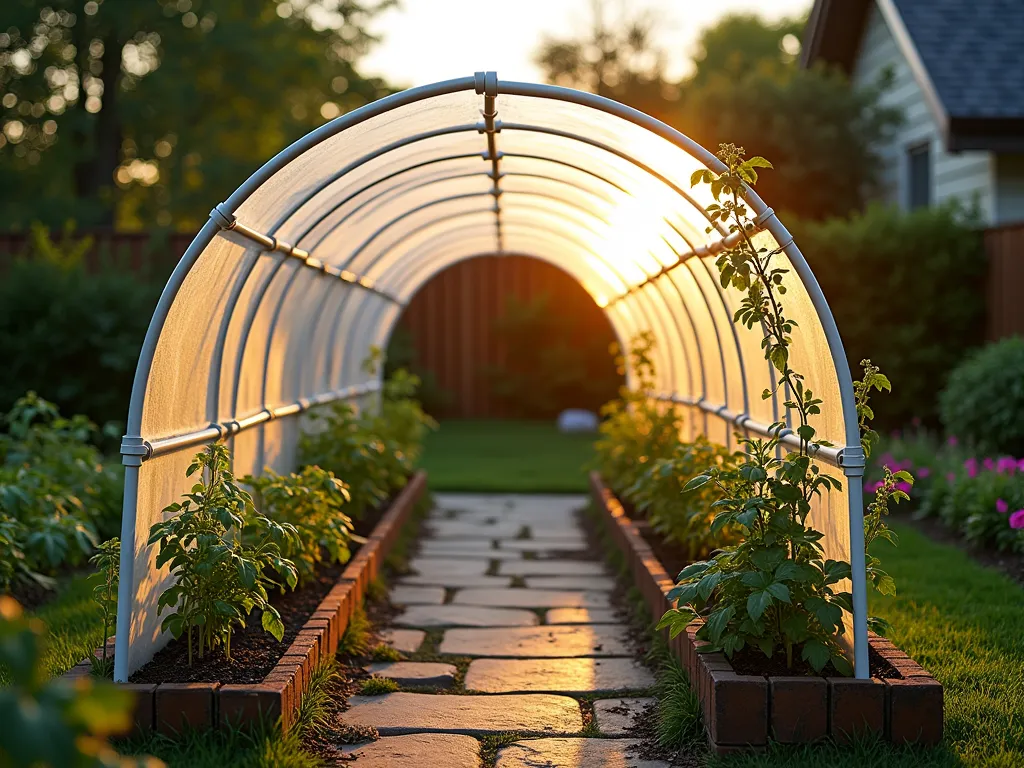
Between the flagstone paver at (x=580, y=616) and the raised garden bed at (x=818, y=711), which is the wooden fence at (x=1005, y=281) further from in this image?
the raised garden bed at (x=818, y=711)

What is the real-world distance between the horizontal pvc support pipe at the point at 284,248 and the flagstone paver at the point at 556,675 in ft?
7.16

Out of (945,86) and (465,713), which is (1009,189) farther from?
(465,713)

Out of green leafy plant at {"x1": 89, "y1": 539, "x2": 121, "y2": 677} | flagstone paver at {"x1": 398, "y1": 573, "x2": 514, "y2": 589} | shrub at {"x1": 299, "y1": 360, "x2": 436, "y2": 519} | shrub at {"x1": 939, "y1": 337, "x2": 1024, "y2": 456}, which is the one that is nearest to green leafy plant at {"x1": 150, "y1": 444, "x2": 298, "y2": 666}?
green leafy plant at {"x1": 89, "y1": 539, "x2": 121, "y2": 677}

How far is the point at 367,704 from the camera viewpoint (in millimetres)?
4688

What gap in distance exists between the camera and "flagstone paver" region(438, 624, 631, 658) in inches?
219

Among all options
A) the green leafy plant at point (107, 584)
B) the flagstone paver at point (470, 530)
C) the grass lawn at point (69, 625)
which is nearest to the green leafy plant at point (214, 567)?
the green leafy plant at point (107, 584)

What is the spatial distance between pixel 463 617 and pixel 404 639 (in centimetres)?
56

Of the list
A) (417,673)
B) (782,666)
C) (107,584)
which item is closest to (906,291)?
(417,673)

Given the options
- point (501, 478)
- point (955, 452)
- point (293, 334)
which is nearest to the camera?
point (293, 334)

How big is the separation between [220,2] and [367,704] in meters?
18.6

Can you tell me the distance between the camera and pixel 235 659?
436 cm

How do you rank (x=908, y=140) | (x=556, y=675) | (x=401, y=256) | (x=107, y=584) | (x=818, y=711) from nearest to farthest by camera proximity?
1. (x=818, y=711)
2. (x=107, y=584)
3. (x=556, y=675)
4. (x=401, y=256)
5. (x=908, y=140)

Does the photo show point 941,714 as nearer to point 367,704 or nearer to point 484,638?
point 367,704

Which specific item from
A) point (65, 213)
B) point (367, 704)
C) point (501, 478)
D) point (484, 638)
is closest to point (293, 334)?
point (484, 638)
